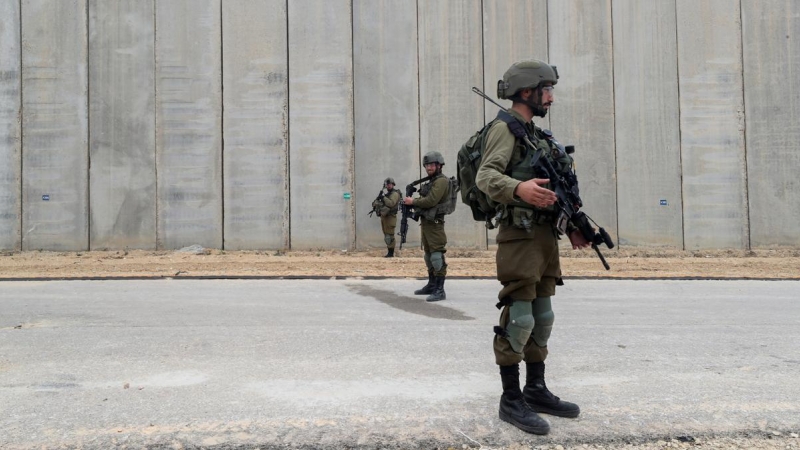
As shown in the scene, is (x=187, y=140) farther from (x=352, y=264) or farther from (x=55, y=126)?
(x=352, y=264)

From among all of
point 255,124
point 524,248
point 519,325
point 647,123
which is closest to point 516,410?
point 519,325

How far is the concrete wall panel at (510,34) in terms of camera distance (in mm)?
13773

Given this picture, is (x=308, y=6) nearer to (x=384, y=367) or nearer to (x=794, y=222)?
(x=384, y=367)

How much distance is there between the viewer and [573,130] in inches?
540

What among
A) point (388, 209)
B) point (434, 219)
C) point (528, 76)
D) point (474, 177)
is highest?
point (528, 76)

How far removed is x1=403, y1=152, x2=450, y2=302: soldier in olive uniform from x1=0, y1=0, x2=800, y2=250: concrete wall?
633cm

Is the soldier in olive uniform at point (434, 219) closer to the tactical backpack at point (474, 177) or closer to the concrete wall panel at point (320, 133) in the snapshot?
the tactical backpack at point (474, 177)

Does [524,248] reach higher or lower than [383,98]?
lower

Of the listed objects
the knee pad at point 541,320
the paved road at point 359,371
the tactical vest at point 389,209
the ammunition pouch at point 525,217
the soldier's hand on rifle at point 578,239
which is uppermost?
the tactical vest at point 389,209

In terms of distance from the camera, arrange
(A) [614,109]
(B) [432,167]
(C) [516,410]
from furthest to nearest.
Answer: (A) [614,109]
(B) [432,167]
(C) [516,410]

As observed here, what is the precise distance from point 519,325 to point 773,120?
14226 millimetres

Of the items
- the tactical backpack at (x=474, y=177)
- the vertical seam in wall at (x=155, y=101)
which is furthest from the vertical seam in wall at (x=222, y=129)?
the tactical backpack at (x=474, y=177)

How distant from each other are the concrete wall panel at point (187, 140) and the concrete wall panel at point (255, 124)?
11.2 inches

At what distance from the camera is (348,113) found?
1340 centimetres
